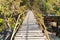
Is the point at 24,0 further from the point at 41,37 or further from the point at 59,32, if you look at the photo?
the point at 41,37

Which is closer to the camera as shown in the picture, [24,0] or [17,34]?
[17,34]

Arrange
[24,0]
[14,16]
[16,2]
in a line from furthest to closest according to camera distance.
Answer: [24,0] < [16,2] < [14,16]

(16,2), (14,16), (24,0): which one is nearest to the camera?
(14,16)

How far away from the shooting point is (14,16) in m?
7.35

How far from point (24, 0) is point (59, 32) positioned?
2528 millimetres

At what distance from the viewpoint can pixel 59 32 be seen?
9742 millimetres

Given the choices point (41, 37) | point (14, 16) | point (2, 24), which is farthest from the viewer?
point (14, 16)

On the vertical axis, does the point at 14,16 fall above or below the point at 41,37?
below

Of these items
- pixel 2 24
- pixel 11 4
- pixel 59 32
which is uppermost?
pixel 11 4

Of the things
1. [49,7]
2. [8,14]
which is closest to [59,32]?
[49,7]

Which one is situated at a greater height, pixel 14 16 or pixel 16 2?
pixel 16 2

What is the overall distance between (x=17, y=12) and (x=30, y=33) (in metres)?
5.86

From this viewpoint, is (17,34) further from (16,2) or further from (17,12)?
(16,2)

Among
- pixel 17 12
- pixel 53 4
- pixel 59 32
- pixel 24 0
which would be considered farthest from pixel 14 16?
pixel 53 4
